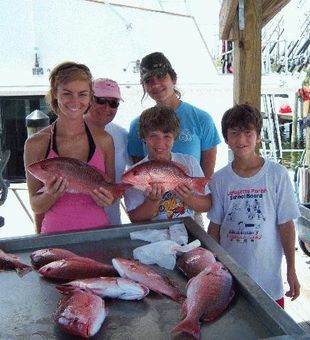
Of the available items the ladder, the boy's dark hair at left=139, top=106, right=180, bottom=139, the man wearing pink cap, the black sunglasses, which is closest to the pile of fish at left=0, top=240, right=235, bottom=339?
the boy's dark hair at left=139, top=106, right=180, bottom=139

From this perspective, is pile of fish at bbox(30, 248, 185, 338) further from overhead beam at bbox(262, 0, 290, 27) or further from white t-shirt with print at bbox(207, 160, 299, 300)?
overhead beam at bbox(262, 0, 290, 27)

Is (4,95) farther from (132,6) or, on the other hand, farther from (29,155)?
(29,155)

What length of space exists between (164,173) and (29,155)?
0.87m

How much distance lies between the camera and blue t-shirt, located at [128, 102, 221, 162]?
11.4ft

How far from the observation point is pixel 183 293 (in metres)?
2.03

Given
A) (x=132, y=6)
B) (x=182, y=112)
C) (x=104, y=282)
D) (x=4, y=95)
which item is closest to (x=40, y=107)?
(x=4, y=95)

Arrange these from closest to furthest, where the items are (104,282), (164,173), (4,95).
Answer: (104,282), (164,173), (4,95)

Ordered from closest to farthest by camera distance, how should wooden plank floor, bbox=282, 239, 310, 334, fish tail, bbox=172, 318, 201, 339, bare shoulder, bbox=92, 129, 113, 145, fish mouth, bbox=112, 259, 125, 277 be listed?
1. fish tail, bbox=172, 318, 201, 339
2. fish mouth, bbox=112, 259, 125, 277
3. bare shoulder, bbox=92, 129, 113, 145
4. wooden plank floor, bbox=282, 239, 310, 334

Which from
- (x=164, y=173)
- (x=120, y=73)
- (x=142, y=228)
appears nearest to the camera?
(x=164, y=173)

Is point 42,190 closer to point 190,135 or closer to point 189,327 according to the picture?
point 190,135

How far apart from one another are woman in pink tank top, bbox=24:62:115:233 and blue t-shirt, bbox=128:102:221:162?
0.50 m

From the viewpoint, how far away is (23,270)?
2281mm

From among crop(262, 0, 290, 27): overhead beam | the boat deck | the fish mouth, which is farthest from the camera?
the boat deck

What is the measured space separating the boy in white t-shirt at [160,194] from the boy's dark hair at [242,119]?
31 cm
